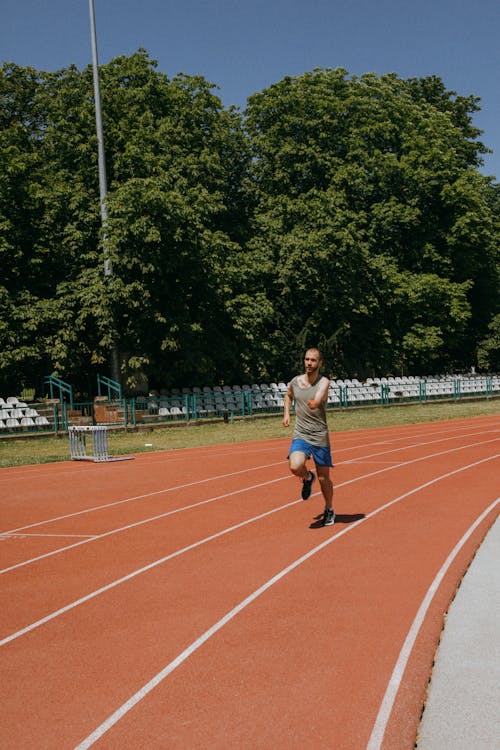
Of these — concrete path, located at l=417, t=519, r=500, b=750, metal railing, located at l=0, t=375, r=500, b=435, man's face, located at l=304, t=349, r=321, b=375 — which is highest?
man's face, located at l=304, t=349, r=321, b=375

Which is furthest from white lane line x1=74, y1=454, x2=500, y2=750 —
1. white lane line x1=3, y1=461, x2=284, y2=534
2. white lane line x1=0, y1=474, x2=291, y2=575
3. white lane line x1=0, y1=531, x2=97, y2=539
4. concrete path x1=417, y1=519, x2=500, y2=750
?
white lane line x1=3, y1=461, x2=284, y2=534

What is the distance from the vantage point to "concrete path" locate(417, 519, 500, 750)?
3873 millimetres

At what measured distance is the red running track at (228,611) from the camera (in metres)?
4.23

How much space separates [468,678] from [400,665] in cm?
47

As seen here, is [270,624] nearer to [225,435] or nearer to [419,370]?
[225,435]

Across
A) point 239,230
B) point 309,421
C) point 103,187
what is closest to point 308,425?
point 309,421

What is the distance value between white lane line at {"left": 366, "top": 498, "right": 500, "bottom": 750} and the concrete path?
20 centimetres

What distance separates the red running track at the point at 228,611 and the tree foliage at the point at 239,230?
57.2 feet

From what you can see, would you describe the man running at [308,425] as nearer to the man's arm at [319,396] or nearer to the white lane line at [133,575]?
the man's arm at [319,396]

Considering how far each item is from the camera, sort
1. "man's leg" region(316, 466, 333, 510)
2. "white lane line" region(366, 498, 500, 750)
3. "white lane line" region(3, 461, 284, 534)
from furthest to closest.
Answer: "white lane line" region(3, 461, 284, 534), "man's leg" region(316, 466, 333, 510), "white lane line" region(366, 498, 500, 750)

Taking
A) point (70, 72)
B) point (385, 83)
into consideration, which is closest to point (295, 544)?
point (70, 72)

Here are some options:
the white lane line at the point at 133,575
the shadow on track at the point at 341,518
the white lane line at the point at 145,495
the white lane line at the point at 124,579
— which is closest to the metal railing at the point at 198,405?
the white lane line at the point at 145,495

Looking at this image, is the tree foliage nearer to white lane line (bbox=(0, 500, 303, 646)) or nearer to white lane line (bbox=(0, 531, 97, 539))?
white lane line (bbox=(0, 531, 97, 539))

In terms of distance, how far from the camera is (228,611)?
6.18 m
